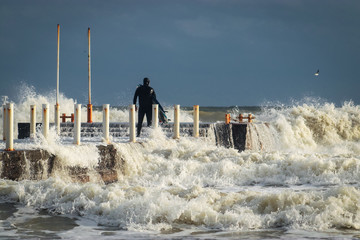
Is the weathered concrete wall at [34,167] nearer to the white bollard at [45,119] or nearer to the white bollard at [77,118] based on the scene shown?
the white bollard at [77,118]

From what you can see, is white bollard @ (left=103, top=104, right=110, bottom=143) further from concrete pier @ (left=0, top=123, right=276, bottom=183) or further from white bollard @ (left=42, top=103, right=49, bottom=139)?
white bollard @ (left=42, top=103, right=49, bottom=139)

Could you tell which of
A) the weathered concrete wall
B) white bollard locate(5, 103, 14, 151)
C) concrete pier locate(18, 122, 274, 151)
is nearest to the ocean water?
the weathered concrete wall

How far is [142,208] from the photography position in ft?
27.4

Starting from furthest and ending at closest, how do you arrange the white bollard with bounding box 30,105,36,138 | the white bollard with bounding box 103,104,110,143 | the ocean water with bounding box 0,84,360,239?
1. the white bollard with bounding box 30,105,36,138
2. the white bollard with bounding box 103,104,110,143
3. the ocean water with bounding box 0,84,360,239

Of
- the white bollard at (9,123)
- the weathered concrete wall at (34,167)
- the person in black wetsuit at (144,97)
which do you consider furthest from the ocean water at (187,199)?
the person in black wetsuit at (144,97)

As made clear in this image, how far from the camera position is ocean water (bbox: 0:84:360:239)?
759 cm

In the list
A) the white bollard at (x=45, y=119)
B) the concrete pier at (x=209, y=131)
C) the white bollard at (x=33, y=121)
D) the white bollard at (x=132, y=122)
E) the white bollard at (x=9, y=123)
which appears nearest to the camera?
the white bollard at (x=9, y=123)

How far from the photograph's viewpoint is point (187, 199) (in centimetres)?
923

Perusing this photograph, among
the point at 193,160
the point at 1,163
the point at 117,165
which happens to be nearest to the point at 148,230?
the point at 1,163

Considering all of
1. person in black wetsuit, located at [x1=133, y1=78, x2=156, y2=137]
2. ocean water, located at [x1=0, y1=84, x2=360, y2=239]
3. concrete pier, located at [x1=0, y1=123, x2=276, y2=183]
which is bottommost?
ocean water, located at [x1=0, y1=84, x2=360, y2=239]

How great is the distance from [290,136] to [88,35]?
10.6 meters

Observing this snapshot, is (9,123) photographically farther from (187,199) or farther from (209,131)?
(209,131)

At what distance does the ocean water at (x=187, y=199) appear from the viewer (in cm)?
759

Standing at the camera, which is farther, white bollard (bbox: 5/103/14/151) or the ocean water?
white bollard (bbox: 5/103/14/151)
